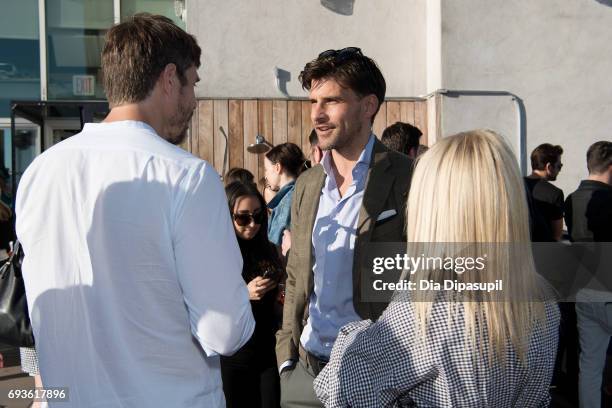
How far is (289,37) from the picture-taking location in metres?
8.77

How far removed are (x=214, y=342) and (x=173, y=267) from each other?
24 centimetres

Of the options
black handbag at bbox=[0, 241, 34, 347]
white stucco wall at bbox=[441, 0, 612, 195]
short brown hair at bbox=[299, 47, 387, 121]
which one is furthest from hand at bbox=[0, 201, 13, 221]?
white stucco wall at bbox=[441, 0, 612, 195]

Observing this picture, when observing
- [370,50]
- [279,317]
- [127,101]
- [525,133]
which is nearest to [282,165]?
[279,317]

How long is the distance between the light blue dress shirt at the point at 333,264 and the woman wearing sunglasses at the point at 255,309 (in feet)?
2.88

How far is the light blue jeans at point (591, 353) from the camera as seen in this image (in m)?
5.51

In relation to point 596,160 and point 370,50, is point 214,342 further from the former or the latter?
point 370,50

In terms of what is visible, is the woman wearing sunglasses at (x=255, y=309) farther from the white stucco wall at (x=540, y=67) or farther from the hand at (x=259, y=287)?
the white stucco wall at (x=540, y=67)

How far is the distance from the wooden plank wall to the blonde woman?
22.9 ft

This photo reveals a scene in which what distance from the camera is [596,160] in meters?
5.52

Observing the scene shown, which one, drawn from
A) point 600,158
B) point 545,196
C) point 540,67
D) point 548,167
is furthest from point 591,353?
point 540,67

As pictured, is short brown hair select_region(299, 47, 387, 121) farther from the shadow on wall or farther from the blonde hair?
the shadow on wall

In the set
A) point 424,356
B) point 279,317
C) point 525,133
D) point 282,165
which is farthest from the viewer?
point 525,133

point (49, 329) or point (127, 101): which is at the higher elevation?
point (127, 101)

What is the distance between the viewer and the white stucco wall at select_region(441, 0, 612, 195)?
867cm
